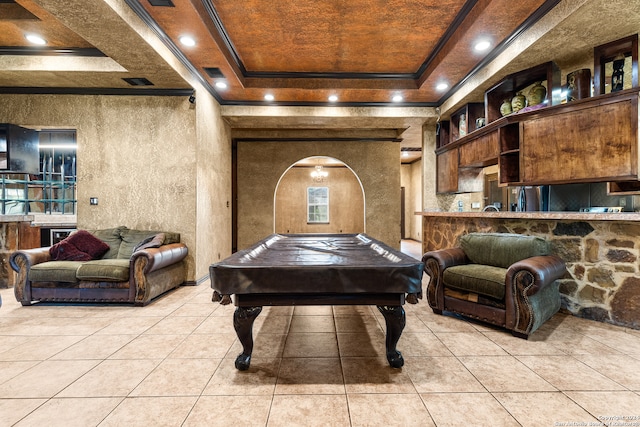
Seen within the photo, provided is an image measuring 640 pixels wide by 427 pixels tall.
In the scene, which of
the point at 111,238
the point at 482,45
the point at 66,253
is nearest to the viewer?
the point at 482,45

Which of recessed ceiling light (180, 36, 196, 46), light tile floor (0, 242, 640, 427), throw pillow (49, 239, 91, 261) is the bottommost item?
light tile floor (0, 242, 640, 427)

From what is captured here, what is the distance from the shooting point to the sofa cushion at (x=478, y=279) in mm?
2688

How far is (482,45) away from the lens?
139 inches

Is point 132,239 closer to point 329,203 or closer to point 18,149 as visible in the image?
point 18,149

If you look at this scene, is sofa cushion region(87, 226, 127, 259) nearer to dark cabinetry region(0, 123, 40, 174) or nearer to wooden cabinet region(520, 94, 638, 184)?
dark cabinetry region(0, 123, 40, 174)

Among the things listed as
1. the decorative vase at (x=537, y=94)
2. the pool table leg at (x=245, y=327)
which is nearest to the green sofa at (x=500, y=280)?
the decorative vase at (x=537, y=94)

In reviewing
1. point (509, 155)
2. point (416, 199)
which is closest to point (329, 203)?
point (416, 199)

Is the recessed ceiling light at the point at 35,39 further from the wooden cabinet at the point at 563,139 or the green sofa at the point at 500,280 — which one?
the wooden cabinet at the point at 563,139

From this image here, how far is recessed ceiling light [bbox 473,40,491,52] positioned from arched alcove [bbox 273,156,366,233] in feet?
25.1

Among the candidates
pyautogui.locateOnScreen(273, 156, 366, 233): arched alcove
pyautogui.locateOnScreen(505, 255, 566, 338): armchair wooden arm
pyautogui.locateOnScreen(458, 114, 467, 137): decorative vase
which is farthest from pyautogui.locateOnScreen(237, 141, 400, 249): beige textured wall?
pyautogui.locateOnScreen(505, 255, 566, 338): armchair wooden arm

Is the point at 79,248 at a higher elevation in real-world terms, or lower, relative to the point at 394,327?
higher

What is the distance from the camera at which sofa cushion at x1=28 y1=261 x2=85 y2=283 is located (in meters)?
3.42

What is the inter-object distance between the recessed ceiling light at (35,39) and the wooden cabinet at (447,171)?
19.3ft

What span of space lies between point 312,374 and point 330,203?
30.9ft
